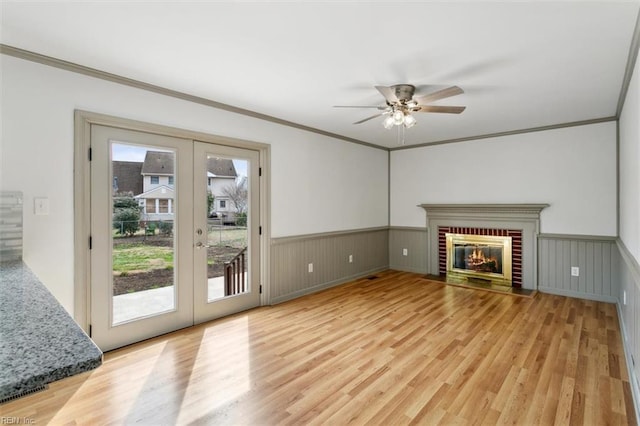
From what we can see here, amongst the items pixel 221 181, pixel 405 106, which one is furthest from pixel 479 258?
pixel 221 181

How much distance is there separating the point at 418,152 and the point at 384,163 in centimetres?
68

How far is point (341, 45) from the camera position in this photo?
2.38 metres

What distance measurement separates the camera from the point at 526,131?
16.3ft

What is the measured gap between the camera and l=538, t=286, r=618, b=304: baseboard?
14.3 ft

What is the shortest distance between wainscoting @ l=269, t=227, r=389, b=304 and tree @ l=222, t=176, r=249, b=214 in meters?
0.62

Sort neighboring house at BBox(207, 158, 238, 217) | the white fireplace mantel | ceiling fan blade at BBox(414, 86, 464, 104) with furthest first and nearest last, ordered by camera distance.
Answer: the white fireplace mantel
neighboring house at BBox(207, 158, 238, 217)
ceiling fan blade at BBox(414, 86, 464, 104)

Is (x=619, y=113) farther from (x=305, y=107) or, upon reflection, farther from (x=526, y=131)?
(x=305, y=107)

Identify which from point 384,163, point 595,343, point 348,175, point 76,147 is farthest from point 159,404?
point 384,163

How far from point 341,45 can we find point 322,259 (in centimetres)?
337

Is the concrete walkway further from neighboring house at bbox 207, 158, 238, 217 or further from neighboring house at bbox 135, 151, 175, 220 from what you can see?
neighboring house at bbox 207, 158, 238, 217

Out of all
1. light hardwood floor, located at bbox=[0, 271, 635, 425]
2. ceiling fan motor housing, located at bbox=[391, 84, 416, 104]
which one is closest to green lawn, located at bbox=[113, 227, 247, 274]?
light hardwood floor, located at bbox=[0, 271, 635, 425]

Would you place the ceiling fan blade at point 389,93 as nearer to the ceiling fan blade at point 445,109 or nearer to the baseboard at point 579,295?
the ceiling fan blade at point 445,109

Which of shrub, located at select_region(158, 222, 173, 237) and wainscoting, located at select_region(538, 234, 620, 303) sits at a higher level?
shrub, located at select_region(158, 222, 173, 237)

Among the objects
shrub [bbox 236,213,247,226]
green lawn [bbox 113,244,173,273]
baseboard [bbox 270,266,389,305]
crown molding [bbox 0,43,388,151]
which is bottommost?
baseboard [bbox 270,266,389,305]
